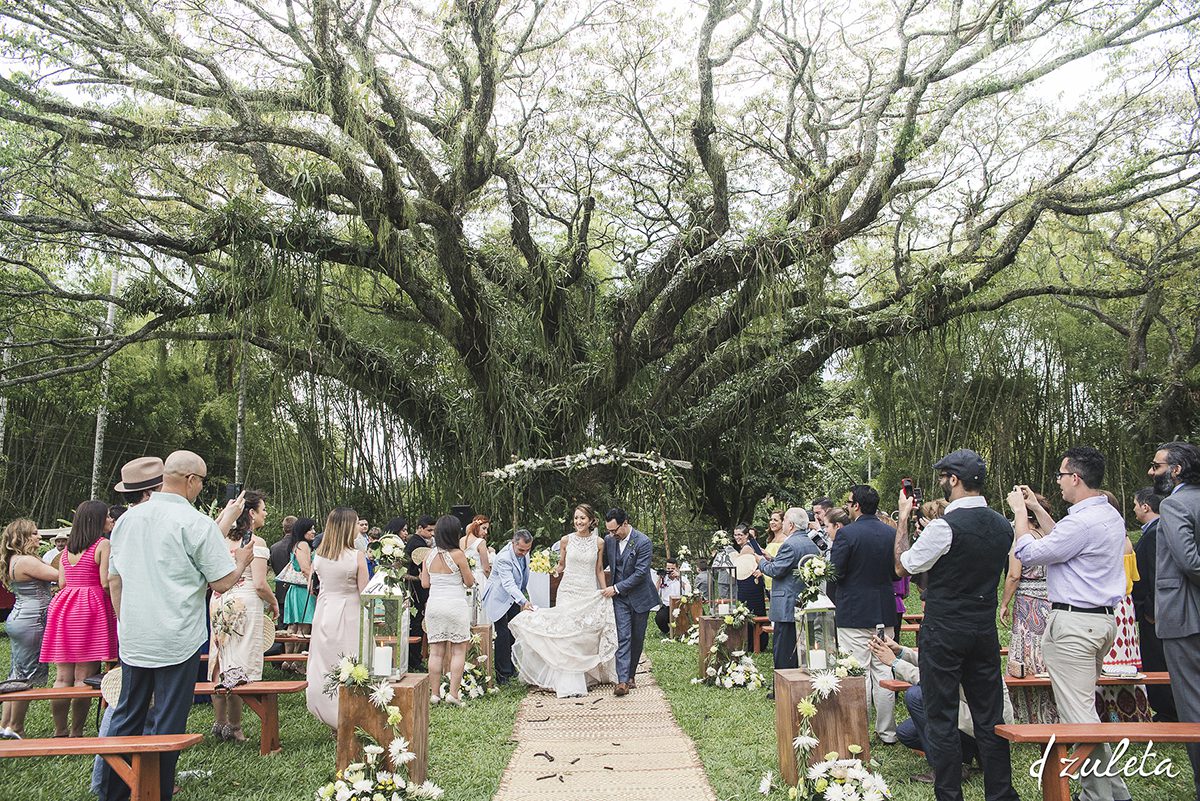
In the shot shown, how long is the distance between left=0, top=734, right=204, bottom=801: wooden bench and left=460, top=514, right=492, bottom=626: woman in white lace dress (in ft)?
12.5

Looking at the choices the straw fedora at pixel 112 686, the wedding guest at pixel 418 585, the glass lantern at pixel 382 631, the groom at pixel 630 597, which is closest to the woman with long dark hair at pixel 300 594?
the wedding guest at pixel 418 585

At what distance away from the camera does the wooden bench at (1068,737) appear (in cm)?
315

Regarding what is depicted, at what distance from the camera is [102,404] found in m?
12.4

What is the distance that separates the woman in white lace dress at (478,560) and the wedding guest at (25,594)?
9.51ft

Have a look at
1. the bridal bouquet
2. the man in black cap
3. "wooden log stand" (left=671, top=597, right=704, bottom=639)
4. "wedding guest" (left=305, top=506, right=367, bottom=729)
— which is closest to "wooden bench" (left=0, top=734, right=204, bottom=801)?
"wedding guest" (left=305, top=506, right=367, bottom=729)

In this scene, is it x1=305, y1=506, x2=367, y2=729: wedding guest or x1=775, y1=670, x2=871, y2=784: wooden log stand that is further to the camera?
x1=305, y1=506, x2=367, y2=729: wedding guest

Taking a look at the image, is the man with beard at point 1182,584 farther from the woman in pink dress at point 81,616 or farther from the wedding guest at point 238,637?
the woman in pink dress at point 81,616

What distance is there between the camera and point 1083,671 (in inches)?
140

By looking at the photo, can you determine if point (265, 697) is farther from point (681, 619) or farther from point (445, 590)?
point (681, 619)

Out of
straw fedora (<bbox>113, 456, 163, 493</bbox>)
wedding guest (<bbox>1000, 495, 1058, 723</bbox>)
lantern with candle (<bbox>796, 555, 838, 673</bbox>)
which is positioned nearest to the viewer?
straw fedora (<bbox>113, 456, 163, 493</bbox>)

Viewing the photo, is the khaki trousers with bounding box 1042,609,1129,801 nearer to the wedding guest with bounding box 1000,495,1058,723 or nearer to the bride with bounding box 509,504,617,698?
the wedding guest with bounding box 1000,495,1058,723

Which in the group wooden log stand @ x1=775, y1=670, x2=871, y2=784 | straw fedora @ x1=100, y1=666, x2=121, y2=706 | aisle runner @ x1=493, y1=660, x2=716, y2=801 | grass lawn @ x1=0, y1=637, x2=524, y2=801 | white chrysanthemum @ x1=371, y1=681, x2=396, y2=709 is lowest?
aisle runner @ x1=493, y1=660, x2=716, y2=801

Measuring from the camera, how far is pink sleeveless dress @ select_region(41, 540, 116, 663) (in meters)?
4.80

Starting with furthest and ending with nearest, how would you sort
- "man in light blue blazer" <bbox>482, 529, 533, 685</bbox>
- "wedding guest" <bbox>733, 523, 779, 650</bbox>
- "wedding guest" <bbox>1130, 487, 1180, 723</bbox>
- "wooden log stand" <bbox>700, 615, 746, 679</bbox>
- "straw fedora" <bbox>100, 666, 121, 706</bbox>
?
"wedding guest" <bbox>733, 523, 779, 650</bbox> → "man in light blue blazer" <bbox>482, 529, 533, 685</bbox> → "wooden log stand" <bbox>700, 615, 746, 679</bbox> → "wedding guest" <bbox>1130, 487, 1180, 723</bbox> → "straw fedora" <bbox>100, 666, 121, 706</bbox>
